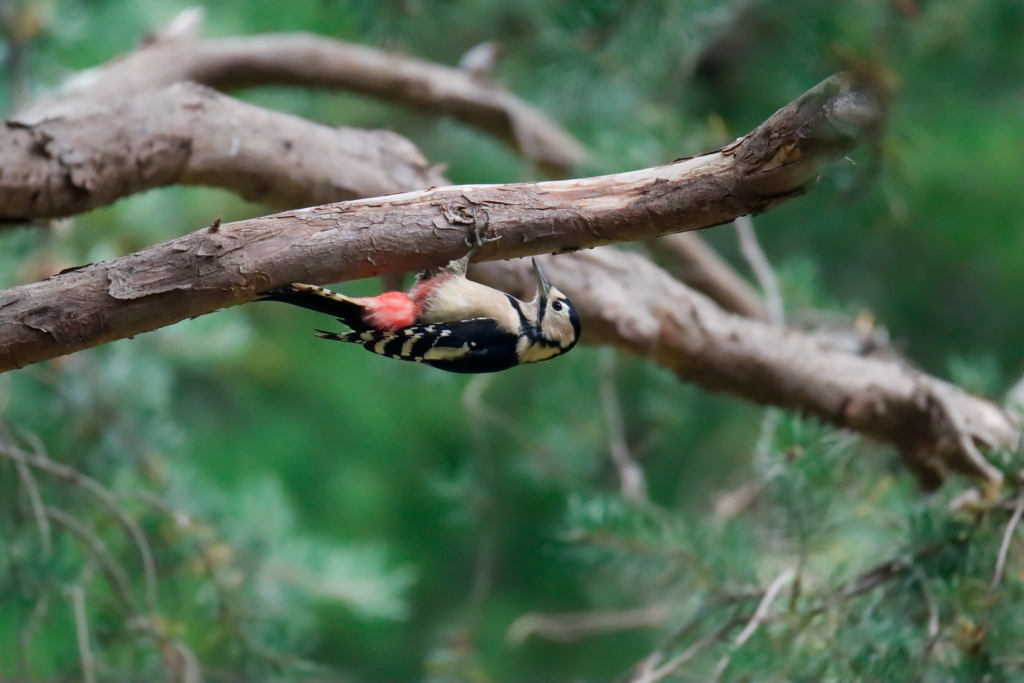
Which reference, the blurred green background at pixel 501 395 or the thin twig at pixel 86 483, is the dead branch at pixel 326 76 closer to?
the blurred green background at pixel 501 395

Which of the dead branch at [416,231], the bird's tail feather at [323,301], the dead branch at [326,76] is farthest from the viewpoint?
the dead branch at [326,76]

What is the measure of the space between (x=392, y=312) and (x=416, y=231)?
324mm

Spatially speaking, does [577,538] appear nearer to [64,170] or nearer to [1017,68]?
[64,170]

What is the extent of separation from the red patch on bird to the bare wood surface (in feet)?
1.00

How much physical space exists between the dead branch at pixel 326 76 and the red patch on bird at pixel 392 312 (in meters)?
1.06

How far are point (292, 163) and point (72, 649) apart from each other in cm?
109

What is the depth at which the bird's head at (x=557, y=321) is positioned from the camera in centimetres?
149

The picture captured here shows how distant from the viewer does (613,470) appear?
3.33 m

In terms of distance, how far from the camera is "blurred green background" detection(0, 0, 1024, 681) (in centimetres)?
187

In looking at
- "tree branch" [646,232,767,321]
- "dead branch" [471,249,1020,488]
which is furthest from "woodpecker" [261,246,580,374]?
"tree branch" [646,232,767,321]

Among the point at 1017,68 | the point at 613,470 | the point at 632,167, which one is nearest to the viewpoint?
the point at 632,167

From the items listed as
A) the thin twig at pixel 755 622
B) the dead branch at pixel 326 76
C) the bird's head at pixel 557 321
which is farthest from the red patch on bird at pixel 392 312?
the dead branch at pixel 326 76

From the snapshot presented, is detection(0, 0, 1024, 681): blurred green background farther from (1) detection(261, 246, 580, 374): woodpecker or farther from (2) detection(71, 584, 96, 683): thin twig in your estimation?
(1) detection(261, 246, 580, 374): woodpecker

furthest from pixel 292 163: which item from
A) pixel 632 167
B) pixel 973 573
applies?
pixel 973 573
